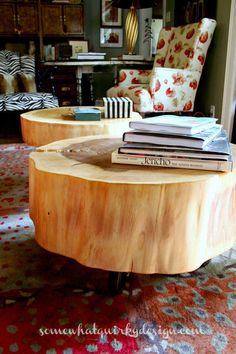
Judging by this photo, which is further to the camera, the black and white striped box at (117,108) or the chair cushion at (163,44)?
the chair cushion at (163,44)

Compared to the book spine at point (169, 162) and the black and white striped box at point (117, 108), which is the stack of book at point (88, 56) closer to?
the black and white striped box at point (117, 108)

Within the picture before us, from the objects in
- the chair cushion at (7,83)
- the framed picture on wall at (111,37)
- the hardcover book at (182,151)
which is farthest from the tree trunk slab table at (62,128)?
the framed picture on wall at (111,37)

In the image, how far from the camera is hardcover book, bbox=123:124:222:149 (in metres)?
0.81

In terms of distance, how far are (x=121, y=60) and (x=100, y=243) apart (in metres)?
3.40

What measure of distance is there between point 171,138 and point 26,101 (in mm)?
2568

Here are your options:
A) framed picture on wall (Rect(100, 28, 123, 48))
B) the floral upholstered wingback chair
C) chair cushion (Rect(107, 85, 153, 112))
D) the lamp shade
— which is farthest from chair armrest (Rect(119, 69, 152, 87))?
framed picture on wall (Rect(100, 28, 123, 48))

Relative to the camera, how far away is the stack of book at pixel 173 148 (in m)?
0.80

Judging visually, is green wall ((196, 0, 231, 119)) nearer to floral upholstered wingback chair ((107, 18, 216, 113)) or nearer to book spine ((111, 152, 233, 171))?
floral upholstered wingback chair ((107, 18, 216, 113))

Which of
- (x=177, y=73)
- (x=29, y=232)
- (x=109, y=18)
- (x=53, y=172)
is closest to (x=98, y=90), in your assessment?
(x=109, y=18)

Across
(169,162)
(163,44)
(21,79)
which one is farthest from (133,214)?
(21,79)

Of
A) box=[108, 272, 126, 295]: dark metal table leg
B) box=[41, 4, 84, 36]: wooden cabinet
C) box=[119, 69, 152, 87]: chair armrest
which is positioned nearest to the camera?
box=[108, 272, 126, 295]: dark metal table leg

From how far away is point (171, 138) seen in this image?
0.83 m

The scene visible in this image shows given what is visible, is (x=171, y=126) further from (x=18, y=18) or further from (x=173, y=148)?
(x=18, y=18)

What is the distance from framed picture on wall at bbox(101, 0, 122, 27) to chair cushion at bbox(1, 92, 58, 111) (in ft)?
6.58
